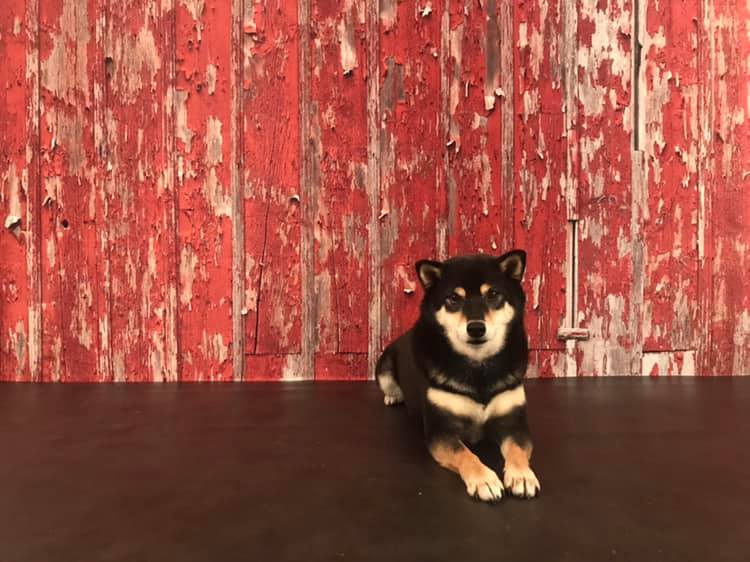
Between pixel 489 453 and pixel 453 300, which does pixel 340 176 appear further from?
pixel 489 453

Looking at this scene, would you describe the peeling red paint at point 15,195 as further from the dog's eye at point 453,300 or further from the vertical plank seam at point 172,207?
the dog's eye at point 453,300

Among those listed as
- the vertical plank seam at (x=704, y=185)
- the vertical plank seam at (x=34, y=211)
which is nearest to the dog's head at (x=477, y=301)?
the vertical plank seam at (x=704, y=185)

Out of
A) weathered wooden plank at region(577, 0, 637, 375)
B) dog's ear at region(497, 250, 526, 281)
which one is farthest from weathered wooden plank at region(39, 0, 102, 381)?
weathered wooden plank at region(577, 0, 637, 375)

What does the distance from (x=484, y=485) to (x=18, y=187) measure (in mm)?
2147

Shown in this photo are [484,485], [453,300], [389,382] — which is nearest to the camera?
[484,485]

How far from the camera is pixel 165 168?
1.93 m

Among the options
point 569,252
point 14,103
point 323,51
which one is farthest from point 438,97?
point 14,103

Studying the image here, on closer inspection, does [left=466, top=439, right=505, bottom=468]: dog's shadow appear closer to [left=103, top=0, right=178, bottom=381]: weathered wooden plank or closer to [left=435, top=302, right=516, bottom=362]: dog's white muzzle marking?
[left=435, top=302, right=516, bottom=362]: dog's white muzzle marking

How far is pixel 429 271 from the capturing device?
1190 mm

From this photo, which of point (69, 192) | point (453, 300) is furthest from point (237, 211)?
point (453, 300)

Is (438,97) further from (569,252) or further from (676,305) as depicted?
(676,305)

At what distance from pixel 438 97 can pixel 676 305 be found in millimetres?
1322

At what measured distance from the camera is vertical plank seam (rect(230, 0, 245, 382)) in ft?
6.23

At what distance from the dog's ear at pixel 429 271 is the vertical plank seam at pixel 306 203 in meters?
0.83
